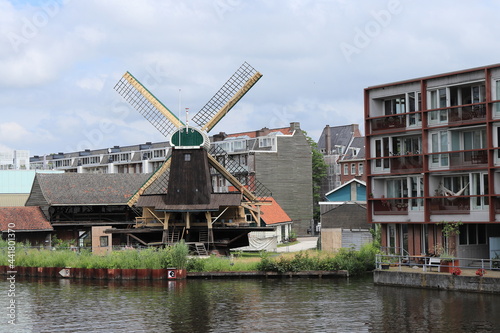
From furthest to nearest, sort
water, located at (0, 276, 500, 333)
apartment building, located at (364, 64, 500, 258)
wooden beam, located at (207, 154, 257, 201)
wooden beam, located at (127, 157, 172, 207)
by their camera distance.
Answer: wooden beam, located at (127, 157, 172, 207)
wooden beam, located at (207, 154, 257, 201)
apartment building, located at (364, 64, 500, 258)
water, located at (0, 276, 500, 333)

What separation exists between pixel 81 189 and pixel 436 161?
3956 centimetres

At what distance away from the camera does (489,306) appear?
118 ft

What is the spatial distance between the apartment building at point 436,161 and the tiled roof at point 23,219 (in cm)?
3300

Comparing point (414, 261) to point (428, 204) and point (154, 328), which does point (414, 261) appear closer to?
point (428, 204)

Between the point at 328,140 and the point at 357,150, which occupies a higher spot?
the point at 328,140

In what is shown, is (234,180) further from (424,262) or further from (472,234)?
(472,234)

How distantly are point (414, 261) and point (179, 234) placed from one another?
23.8m

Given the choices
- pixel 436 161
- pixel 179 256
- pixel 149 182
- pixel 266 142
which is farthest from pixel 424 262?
pixel 266 142

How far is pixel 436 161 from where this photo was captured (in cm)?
4578

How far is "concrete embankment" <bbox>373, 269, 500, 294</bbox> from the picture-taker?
3972 cm

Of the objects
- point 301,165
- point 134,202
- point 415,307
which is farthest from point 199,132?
point 301,165

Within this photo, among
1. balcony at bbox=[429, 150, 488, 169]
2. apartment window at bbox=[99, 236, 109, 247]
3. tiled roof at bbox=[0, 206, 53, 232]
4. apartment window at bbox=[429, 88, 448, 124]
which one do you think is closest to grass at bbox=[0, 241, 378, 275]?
balcony at bbox=[429, 150, 488, 169]

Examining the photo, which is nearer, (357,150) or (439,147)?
(439,147)

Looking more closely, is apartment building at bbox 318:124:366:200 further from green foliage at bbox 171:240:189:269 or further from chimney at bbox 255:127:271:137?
green foliage at bbox 171:240:189:269
